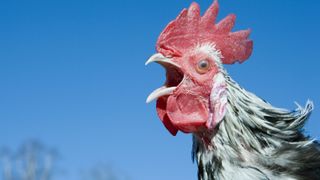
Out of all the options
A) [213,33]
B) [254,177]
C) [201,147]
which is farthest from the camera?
[213,33]

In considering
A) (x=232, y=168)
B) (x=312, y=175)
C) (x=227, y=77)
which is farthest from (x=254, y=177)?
(x=227, y=77)

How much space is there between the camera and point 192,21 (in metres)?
4.08

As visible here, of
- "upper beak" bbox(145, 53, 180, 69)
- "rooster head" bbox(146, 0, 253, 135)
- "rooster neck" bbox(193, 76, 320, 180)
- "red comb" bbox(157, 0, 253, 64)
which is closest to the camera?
"rooster neck" bbox(193, 76, 320, 180)

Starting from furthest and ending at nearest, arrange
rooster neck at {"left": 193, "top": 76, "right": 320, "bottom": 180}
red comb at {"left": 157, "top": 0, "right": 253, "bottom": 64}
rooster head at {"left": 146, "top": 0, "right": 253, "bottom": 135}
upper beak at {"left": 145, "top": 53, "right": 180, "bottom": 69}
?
red comb at {"left": 157, "top": 0, "right": 253, "bottom": 64} → upper beak at {"left": 145, "top": 53, "right": 180, "bottom": 69} → rooster head at {"left": 146, "top": 0, "right": 253, "bottom": 135} → rooster neck at {"left": 193, "top": 76, "right": 320, "bottom": 180}

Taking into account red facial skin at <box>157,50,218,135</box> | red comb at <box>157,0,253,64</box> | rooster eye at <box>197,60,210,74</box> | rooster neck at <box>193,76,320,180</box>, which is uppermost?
red comb at <box>157,0,253,64</box>

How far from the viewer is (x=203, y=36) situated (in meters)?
3.98

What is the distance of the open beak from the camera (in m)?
3.81

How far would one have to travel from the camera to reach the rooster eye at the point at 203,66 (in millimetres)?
3828

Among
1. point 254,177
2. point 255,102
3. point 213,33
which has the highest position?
point 213,33

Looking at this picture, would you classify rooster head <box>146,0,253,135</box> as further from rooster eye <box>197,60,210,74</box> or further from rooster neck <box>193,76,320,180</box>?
rooster neck <box>193,76,320,180</box>

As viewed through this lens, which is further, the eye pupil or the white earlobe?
the eye pupil

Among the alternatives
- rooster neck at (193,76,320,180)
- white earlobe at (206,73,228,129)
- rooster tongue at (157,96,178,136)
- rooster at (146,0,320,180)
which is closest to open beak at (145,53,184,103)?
rooster at (146,0,320,180)

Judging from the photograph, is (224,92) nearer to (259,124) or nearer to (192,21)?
(259,124)

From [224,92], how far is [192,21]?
2.33 ft
